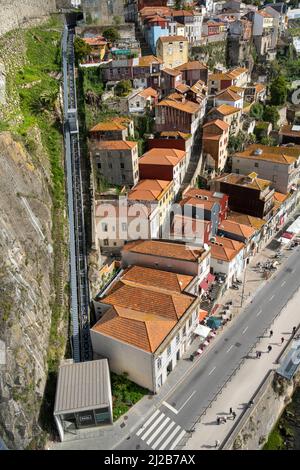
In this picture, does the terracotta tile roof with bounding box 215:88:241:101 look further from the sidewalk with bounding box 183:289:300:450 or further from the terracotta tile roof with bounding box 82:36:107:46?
the sidewalk with bounding box 183:289:300:450

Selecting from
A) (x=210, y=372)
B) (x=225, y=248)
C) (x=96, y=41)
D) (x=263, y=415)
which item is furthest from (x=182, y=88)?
(x=263, y=415)

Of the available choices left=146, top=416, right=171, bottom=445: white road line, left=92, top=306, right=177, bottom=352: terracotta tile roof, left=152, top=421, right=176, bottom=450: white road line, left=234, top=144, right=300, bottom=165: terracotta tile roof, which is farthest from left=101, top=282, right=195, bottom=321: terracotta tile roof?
left=234, top=144, right=300, bottom=165: terracotta tile roof

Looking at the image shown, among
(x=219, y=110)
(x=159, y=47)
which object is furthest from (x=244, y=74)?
(x=219, y=110)

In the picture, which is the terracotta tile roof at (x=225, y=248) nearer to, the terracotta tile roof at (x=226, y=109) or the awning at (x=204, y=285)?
the awning at (x=204, y=285)

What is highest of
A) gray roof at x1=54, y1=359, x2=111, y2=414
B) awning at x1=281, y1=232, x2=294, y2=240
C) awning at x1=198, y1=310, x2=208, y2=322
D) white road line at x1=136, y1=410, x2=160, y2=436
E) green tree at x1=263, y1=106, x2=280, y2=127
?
green tree at x1=263, y1=106, x2=280, y2=127

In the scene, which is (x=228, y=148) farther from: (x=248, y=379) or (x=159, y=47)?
(x=248, y=379)

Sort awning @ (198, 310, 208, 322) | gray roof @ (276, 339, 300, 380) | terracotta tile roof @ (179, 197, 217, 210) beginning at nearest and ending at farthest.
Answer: gray roof @ (276, 339, 300, 380), awning @ (198, 310, 208, 322), terracotta tile roof @ (179, 197, 217, 210)

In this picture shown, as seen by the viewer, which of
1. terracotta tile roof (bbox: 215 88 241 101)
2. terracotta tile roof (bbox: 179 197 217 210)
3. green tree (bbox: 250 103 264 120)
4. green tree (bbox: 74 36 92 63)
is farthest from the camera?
green tree (bbox: 250 103 264 120)
